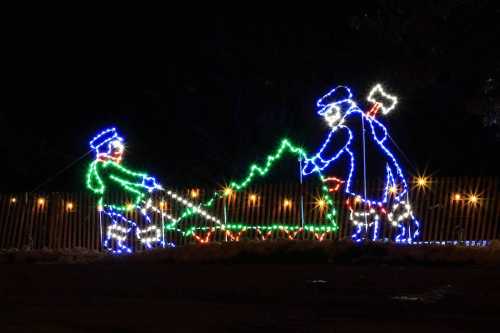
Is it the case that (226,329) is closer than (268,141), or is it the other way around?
(226,329)

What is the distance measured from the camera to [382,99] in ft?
52.9

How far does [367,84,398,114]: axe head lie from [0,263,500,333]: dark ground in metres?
4.74

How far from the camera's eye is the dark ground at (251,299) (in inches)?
334

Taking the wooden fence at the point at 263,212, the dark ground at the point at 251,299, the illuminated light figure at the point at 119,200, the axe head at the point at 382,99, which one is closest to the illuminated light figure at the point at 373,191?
the axe head at the point at 382,99

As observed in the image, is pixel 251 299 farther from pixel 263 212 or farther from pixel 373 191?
pixel 263 212

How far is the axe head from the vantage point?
51.3ft

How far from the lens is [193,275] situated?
39.3 feet

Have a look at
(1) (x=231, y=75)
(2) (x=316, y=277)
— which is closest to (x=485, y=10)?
(2) (x=316, y=277)

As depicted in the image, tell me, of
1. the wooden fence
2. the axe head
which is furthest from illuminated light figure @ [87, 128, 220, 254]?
the axe head

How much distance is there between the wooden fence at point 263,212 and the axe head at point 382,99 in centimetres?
157

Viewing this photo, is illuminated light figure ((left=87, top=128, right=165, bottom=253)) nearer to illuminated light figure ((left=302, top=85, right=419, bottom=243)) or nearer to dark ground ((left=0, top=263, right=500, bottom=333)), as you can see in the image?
illuminated light figure ((left=302, top=85, right=419, bottom=243))

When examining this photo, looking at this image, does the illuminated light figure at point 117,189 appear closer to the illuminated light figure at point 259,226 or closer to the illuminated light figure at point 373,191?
the illuminated light figure at point 259,226

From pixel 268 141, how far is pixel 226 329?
15413 mm

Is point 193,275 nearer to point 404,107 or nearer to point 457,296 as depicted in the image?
point 457,296
